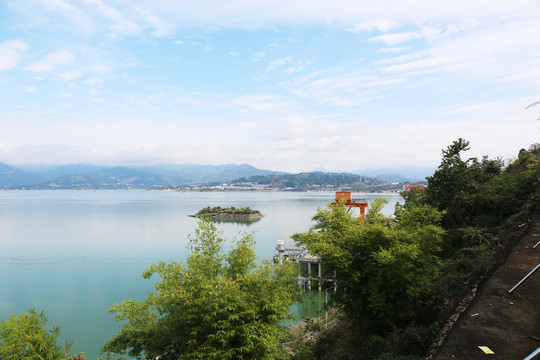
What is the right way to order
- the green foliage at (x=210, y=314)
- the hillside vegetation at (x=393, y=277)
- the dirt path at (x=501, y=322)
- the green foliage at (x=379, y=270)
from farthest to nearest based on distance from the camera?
1. the green foliage at (x=379, y=270)
2. the hillside vegetation at (x=393, y=277)
3. the green foliage at (x=210, y=314)
4. the dirt path at (x=501, y=322)

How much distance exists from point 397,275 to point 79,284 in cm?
2515

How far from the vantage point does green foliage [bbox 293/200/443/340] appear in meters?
8.55

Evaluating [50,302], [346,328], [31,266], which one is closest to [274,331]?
[346,328]

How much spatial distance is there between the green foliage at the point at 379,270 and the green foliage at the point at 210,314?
7.38ft

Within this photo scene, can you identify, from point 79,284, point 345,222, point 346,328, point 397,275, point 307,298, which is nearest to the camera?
point 397,275

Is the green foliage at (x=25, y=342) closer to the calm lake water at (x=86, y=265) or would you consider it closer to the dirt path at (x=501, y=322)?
the dirt path at (x=501, y=322)

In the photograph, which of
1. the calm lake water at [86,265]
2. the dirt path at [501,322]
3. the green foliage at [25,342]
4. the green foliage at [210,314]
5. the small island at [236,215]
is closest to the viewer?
the dirt path at [501,322]

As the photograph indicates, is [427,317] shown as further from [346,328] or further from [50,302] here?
[50,302]

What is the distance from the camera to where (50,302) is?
20125 millimetres

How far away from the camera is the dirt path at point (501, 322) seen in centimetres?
462

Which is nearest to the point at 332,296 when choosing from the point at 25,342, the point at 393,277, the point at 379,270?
the point at 379,270

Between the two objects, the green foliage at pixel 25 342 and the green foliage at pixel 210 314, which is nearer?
the green foliage at pixel 25 342

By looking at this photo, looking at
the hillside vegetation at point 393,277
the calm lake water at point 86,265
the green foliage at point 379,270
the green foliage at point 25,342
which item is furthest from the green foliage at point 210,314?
the calm lake water at point 86,265

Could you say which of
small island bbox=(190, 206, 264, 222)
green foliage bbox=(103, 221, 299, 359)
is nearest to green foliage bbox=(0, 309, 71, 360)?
green foliage bbox=(103, 221, 299, 359)
